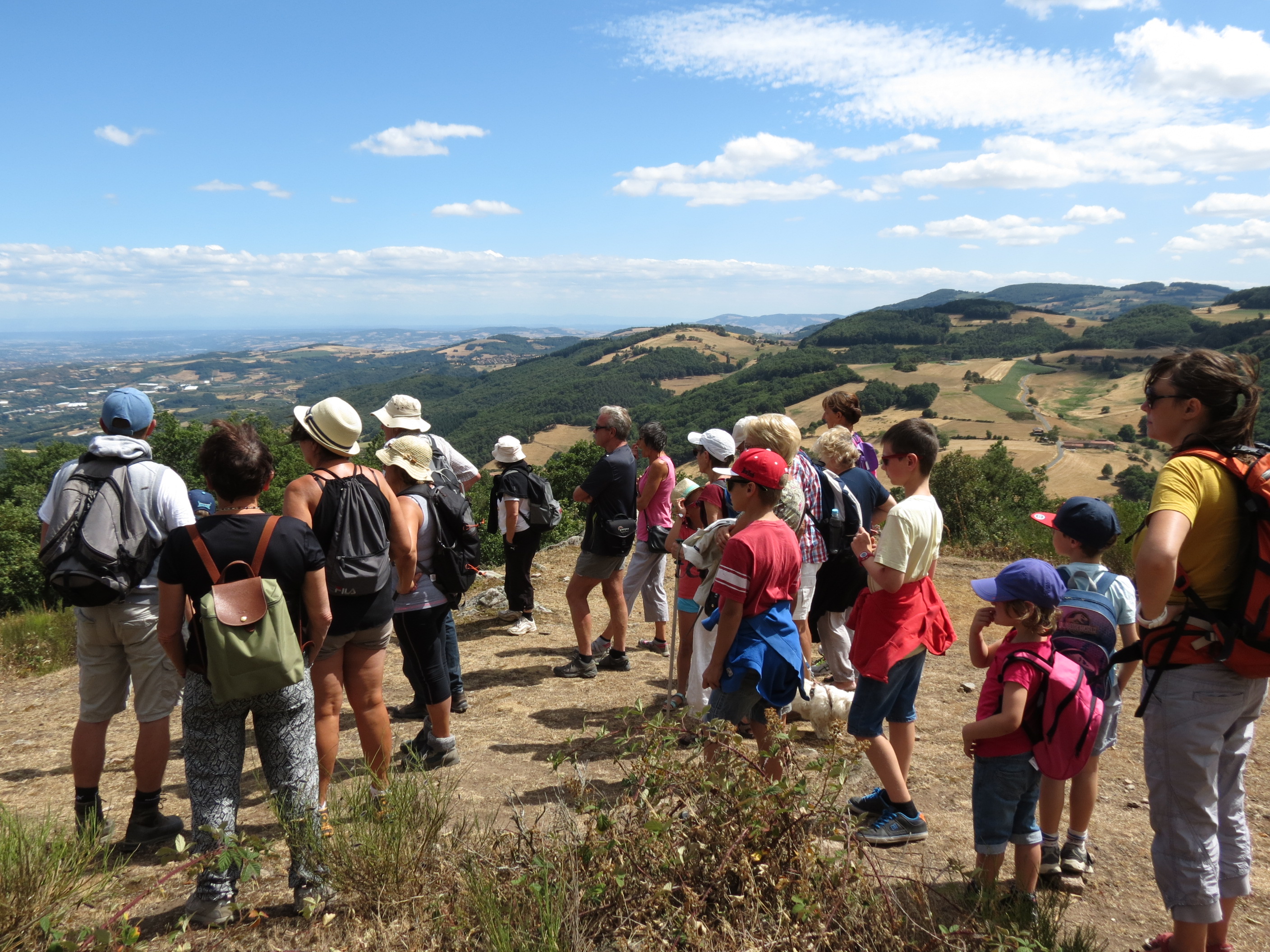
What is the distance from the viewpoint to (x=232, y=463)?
2.47 meters

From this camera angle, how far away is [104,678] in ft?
10.2

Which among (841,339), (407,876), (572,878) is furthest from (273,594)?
(841,339)

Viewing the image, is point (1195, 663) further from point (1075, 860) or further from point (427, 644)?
point (427, 644)

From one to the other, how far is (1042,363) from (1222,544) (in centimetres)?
14824

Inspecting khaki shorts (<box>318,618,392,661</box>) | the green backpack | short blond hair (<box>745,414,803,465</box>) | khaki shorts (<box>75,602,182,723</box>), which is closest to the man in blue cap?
khaki shorts (<box>75,602,182,723</box>)

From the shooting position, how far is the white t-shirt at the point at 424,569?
11.9 ft

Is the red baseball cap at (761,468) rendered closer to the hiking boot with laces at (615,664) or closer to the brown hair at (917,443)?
the brown hair at (917,443)

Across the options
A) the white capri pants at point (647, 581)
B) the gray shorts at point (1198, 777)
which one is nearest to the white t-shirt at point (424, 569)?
the white capri pants at point (647, 581)

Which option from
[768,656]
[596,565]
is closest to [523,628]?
[596,565]

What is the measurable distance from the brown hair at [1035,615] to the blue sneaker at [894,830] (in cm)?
112

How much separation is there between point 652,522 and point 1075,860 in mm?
3181

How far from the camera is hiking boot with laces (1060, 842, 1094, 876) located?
2.92 metres

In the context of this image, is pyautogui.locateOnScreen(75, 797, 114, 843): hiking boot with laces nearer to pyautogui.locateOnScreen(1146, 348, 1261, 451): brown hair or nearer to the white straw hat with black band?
the white straw hat with black band

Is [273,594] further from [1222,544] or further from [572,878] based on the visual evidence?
[1222,544]
